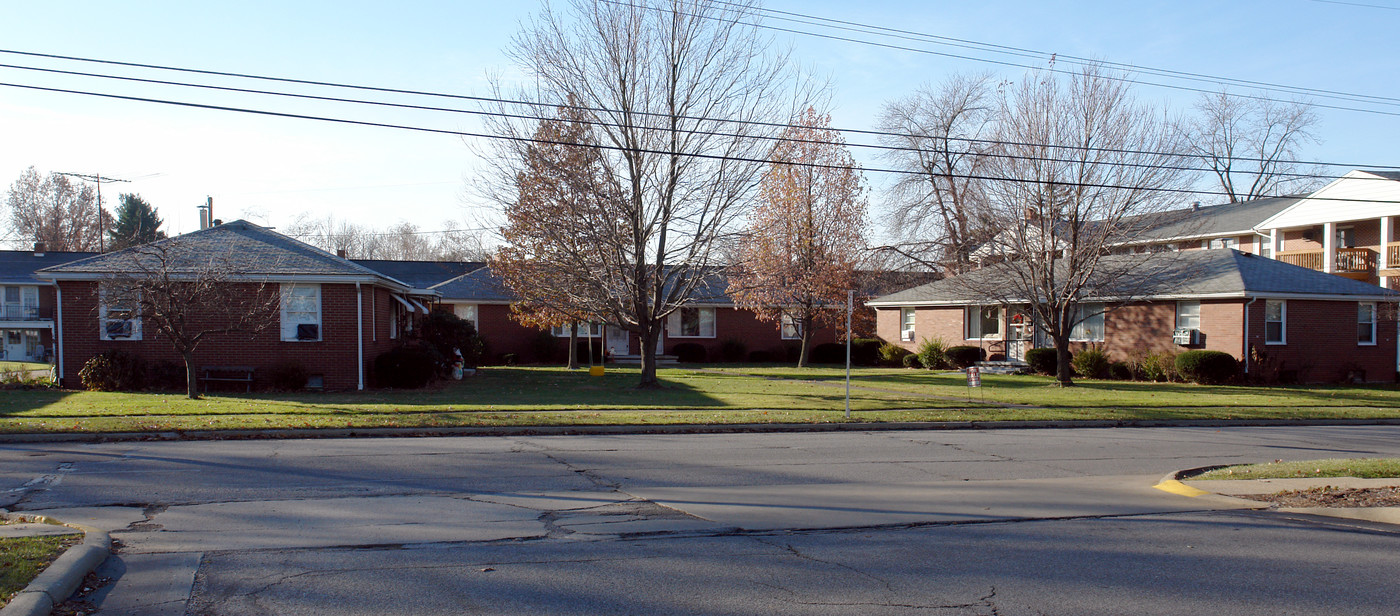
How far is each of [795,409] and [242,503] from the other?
12.3 metres

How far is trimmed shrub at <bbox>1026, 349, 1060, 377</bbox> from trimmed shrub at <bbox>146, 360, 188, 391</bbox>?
2697 cm

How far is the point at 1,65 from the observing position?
1595 centimetres

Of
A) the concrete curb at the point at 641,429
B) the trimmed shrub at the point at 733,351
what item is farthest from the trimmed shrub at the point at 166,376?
the trimmed shrub at the point at 733,351

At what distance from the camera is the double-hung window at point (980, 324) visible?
124 feet

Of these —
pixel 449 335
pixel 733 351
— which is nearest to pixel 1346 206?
pixel 733 351

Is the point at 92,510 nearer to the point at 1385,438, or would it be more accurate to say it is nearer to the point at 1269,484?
the point at 1269,484

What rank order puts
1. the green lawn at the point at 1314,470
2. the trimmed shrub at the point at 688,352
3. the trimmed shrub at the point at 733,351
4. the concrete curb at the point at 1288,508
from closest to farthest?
1. the concrete curb at the point at 1288,508
2. the green lawn at the point at 1314,470
3. the trimmed shrub at the point at 688,352
4. the trimmed shrub at the point at 733,351

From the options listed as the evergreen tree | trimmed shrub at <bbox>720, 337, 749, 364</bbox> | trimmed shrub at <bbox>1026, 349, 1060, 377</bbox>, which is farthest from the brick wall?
the evergreen tree

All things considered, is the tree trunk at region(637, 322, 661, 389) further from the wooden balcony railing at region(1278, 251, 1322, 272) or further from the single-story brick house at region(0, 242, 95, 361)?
the single-story brick house at region(0, 242, 95, 361)

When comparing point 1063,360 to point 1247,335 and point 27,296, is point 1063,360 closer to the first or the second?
point 1247,335

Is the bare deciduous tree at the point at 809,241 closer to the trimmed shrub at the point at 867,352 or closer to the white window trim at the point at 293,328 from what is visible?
the trimmed shrub at the point at 867,352

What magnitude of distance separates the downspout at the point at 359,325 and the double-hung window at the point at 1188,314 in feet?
84.1

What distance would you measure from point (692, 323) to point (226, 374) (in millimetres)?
23118

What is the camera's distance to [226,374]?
2342 cm
